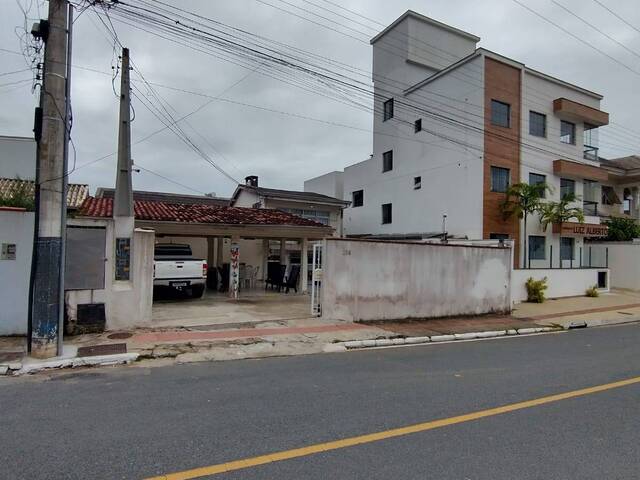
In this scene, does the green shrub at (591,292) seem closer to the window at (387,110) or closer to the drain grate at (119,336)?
the window at (387,110)

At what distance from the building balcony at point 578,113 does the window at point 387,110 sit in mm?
9975

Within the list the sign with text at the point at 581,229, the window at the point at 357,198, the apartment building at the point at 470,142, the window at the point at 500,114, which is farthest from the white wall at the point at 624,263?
the window at the point at 357,198

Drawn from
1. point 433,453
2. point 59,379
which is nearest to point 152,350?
point 59,379

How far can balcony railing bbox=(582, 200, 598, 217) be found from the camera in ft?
92.8

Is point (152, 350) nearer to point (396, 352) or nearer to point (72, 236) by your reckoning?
point (72, 236)

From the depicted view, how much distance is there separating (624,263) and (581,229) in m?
2.88

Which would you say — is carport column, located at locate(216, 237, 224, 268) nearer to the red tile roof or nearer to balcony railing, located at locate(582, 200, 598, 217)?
the red tile roof

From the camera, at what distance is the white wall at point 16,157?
73.4 ft

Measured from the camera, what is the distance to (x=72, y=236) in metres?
9.42

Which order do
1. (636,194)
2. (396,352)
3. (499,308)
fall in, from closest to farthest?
(396,352)
(499,308)
(636,194)

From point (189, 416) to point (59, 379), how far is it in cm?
290

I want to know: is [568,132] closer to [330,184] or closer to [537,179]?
[537,179]

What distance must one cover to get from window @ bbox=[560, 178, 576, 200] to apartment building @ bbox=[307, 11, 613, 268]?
0.06 metres

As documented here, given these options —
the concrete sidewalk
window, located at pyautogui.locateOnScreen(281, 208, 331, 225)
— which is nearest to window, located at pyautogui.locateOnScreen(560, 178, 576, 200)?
the concrete sidewalk
